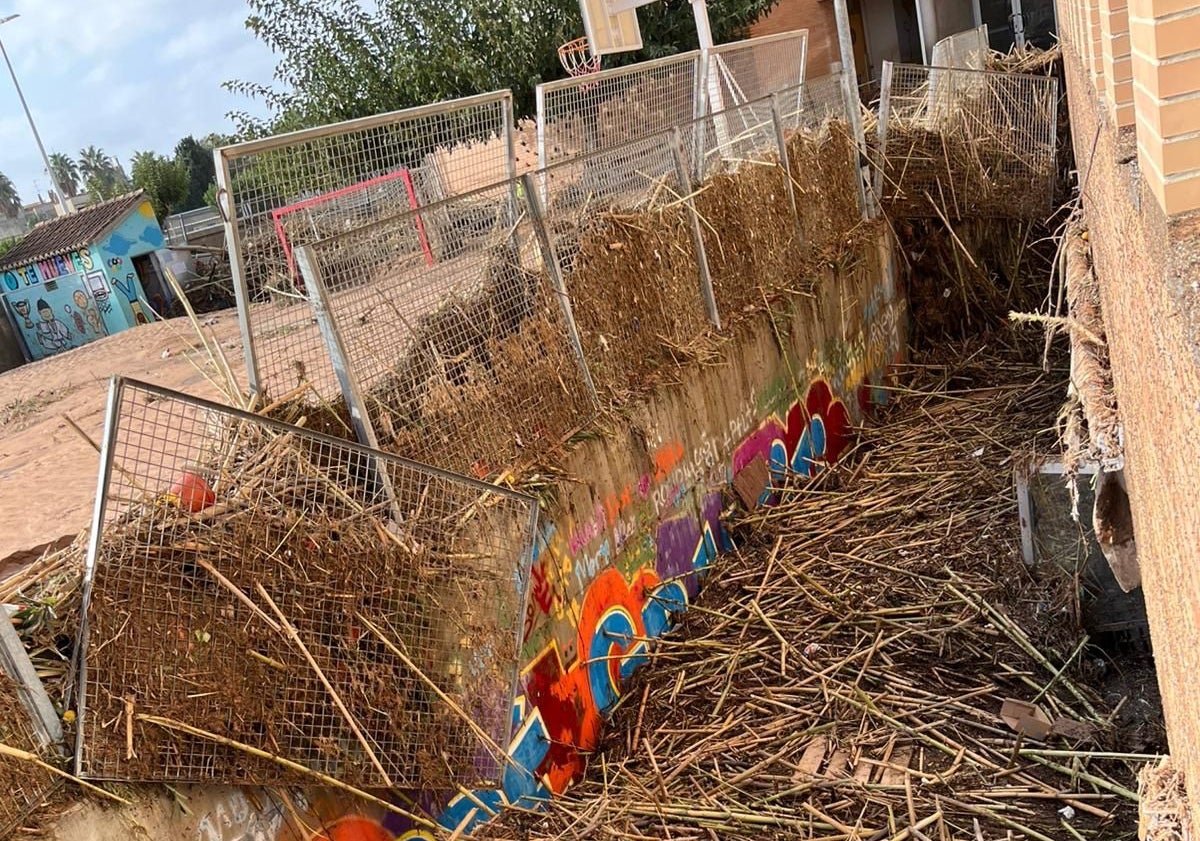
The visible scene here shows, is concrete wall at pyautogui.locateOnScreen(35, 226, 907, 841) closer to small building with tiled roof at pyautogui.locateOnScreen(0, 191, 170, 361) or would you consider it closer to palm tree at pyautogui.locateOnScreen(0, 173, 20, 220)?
small building with tiled roof at pyautogui.locateOnScreen(0, 191, 170, 361)

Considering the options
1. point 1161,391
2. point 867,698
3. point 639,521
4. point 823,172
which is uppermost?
point 1161,391

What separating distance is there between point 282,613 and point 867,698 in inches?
124

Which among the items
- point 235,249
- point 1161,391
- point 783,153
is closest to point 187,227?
point 783,153

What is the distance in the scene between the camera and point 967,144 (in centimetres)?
1064

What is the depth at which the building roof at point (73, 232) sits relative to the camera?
34.3 meters

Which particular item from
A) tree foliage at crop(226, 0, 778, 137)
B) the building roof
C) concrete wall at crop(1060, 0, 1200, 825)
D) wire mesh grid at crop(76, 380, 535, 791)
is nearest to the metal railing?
the building roof

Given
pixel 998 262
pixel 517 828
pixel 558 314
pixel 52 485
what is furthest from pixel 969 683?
pixel 52 485

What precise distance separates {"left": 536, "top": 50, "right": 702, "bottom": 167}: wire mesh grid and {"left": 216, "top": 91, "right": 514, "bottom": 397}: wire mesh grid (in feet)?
3.84

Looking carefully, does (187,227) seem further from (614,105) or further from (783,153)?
(614,105)

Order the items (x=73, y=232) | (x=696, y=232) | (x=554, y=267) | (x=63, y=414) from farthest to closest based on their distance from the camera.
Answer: (x=73, y=232) → (x=696, y=232) → (x=554, y=267) → (x=63, y=414)

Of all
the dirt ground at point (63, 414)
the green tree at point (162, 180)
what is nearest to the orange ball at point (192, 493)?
the dirt ground at point (63, 414)

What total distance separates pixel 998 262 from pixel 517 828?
28.8ft

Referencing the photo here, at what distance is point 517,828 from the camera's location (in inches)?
182

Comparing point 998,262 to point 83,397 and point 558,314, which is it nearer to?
point 558,314
